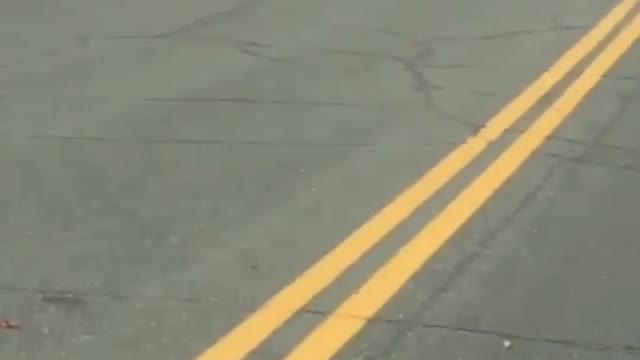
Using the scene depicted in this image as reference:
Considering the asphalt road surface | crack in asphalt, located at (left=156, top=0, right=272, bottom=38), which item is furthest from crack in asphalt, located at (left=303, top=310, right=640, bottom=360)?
crack in asphalt, located at (left=156, top=0, right=272, bottom=38)

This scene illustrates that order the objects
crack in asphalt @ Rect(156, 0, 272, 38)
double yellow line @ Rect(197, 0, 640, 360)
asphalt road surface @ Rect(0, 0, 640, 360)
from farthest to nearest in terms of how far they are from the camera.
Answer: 1. crack in asphalt @ Rect(156, 0, 272, 38)
2. asphalt road surface @ Rect(0, 0, 640, 360)
3. double yellow line @ Rect(197, 0, 640, 360)

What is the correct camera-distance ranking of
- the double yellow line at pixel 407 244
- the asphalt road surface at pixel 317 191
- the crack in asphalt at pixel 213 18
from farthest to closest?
the crack in asphalt at pixel 213 18 → the asphalt road surface at pixel 317 191 → the double yellow line at pixel 407 244

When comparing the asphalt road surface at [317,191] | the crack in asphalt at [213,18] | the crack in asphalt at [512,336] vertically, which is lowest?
the crack in asphalt at [213,18]

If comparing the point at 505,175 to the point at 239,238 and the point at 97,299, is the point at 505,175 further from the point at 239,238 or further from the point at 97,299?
the point at 97,299

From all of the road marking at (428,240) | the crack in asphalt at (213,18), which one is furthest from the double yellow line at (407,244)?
the crack in asphalt at (213,18)

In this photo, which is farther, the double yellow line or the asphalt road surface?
the asphalt road surface

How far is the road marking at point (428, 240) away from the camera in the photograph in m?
4.71

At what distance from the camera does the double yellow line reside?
470 cm

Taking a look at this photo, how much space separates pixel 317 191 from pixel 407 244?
→ 2.88 ft

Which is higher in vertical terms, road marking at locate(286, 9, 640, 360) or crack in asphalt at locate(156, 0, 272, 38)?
road marking at locate(286, 9, 640, 360)

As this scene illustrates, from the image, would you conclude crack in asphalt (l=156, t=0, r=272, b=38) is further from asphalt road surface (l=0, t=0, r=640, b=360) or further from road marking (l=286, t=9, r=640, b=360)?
road marking (l=286, t=9, r=640, b=360)

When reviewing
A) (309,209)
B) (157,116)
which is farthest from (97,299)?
(157,116)

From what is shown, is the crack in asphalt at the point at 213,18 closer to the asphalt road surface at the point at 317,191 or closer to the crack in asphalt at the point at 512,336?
the asphalt road surface at the point at 317,191

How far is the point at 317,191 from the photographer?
6426 mm
